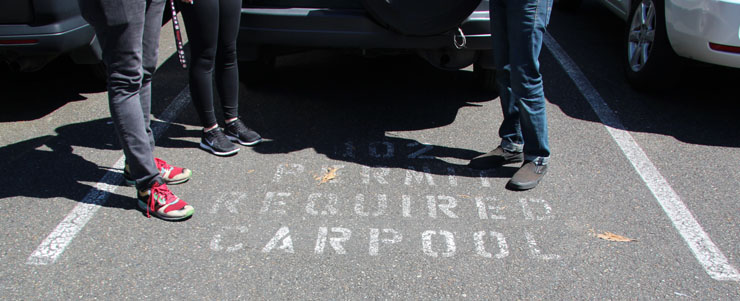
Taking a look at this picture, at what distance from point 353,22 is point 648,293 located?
2.12 metres

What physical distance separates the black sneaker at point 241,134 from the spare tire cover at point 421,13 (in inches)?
42.3

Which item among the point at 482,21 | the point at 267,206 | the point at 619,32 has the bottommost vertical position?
the point at 619,32

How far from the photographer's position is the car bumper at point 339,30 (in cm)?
356

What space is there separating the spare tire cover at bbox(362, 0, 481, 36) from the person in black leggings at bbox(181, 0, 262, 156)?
798mm

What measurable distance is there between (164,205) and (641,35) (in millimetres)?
3781

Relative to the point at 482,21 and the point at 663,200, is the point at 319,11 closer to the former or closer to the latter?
the point at 482,21

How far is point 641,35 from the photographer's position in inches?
186

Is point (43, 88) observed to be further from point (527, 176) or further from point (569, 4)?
point (569, 4)

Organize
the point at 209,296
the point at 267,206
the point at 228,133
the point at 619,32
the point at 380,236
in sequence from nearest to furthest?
the point at 209,296, the point at 380,236, the point at 267,206, the point at 228,133, the point at 619,32

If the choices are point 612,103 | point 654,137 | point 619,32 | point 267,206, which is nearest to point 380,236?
point 267,206

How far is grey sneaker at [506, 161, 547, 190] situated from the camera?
3291 millimetres

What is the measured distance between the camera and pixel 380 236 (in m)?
2.81

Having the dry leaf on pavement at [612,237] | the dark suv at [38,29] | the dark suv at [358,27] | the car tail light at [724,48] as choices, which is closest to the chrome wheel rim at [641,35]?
the car tail light at [724,48]

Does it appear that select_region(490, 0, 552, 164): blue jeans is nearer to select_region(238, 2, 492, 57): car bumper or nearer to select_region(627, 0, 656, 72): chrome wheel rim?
select_region(238, 2, 492, 57): car bumper
